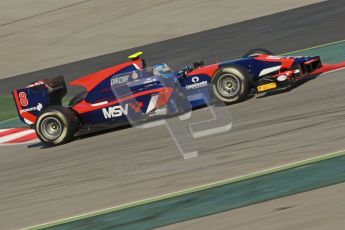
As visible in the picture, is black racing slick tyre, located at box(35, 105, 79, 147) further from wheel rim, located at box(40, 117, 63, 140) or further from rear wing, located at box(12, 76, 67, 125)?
rear wing, located at box(12, 76, 67, 125)

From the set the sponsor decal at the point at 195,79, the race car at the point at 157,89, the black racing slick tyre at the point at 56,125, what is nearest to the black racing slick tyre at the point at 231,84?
the race car at the point at 157,89

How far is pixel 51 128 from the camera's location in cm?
1371

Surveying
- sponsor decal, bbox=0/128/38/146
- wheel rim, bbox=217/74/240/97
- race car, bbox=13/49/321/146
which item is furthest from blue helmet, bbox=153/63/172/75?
sponsor decal, bbox=0/128/38/146

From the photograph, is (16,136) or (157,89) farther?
(16,136)

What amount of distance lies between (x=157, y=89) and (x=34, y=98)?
2.31 m

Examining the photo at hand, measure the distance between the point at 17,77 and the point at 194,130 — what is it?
34.2ft

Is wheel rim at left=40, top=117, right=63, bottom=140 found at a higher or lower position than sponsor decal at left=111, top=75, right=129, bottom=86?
lower

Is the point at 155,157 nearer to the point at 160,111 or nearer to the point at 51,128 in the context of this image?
the point at 160,111

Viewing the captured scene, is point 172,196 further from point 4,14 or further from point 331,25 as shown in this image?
point 4,14

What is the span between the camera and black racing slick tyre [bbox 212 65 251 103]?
42.7ft

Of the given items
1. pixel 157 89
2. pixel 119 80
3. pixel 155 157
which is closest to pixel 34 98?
pixel 119 80

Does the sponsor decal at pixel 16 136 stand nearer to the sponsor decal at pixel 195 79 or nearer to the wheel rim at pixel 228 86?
the sponsor decal at pixel 195 79

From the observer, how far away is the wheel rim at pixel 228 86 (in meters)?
13.1

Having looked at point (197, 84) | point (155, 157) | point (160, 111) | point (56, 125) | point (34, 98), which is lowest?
point (155, 157)
